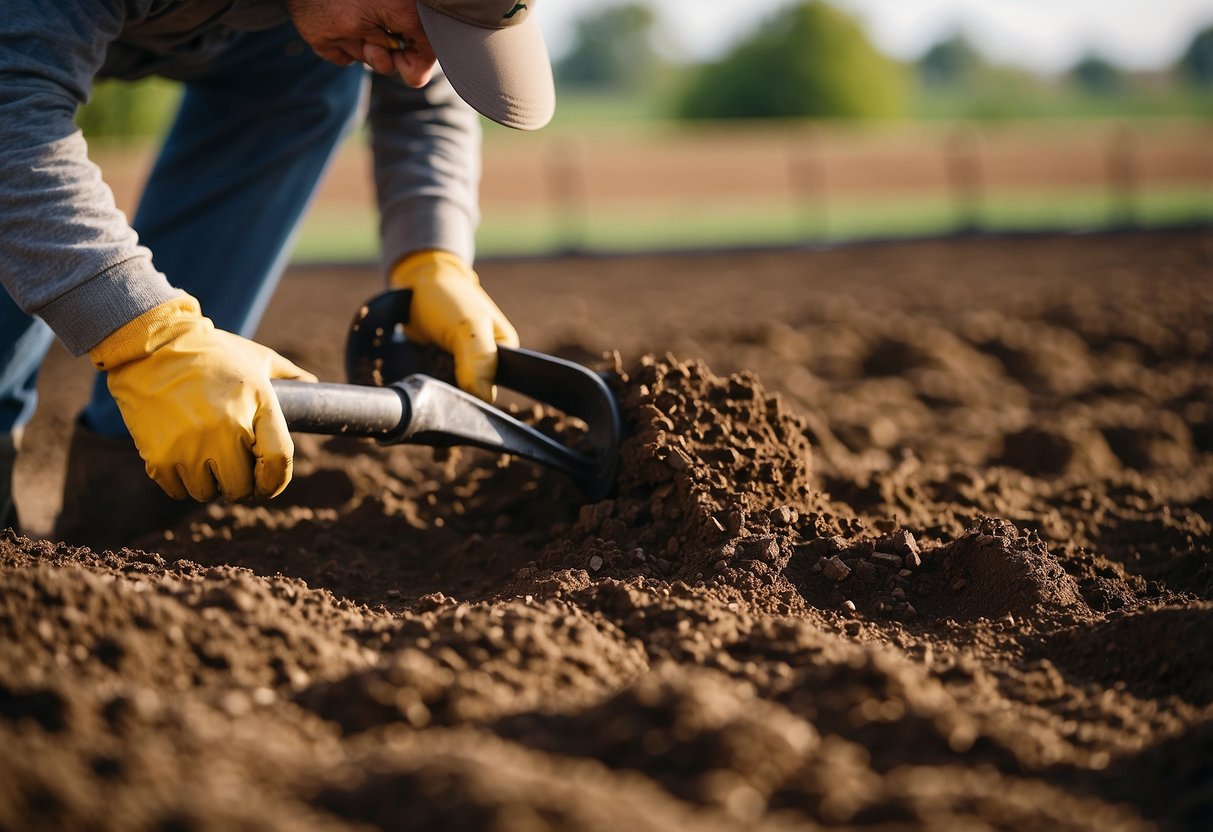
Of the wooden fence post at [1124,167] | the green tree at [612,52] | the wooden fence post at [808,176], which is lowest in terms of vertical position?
the wooden fence post at [808,176]

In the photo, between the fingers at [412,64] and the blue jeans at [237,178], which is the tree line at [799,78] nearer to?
the blue jeans at [237,178]

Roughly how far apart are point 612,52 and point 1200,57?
3197 centimetres

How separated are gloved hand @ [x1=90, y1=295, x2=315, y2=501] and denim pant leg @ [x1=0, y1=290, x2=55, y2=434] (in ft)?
2.20

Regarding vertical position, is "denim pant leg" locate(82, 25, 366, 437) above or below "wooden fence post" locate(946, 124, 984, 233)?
below

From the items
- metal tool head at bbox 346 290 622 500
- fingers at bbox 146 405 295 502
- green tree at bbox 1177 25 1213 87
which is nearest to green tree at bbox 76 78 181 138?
metal tool head at bbox 346 290 622 500

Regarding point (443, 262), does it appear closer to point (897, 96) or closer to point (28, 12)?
point (28, 12)

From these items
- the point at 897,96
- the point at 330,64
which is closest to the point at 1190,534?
Answer: the point at 330,64

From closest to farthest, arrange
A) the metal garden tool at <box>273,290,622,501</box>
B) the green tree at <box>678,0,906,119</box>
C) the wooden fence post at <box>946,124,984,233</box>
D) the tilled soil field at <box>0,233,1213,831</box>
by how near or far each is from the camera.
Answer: the tilled soil field at <box>0,233,1213,831</box>
the metal garden tool at <box>273,290,622,501</box>
the wooden fence post at <box>946,124,984,233</box>
the green tree at <box>678,0,906,119</box>

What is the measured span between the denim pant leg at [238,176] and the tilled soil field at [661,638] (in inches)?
21.5

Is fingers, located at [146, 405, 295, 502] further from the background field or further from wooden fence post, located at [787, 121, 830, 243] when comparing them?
wooden fence post, located at [787, 121, 830, 243]

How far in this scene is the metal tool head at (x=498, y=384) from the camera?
2.39 m

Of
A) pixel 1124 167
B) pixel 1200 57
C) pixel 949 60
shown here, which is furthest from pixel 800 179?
pixel 949 60

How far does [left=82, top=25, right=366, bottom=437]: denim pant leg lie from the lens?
9.72 feet

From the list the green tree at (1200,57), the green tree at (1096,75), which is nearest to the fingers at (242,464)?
the green tree at (1096,75)
